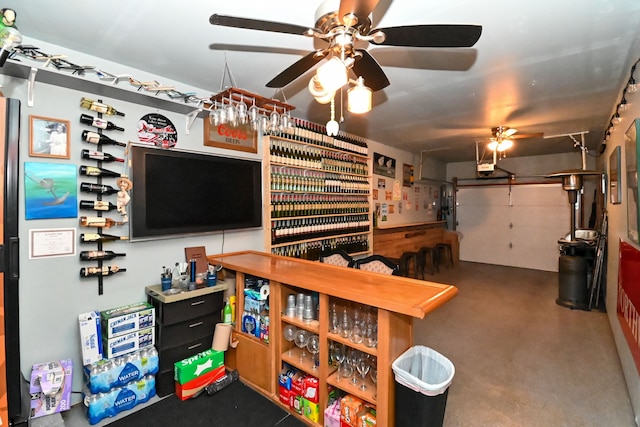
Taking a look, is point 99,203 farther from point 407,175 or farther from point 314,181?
point 407,175

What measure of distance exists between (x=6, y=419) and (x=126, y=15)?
7.36 feet

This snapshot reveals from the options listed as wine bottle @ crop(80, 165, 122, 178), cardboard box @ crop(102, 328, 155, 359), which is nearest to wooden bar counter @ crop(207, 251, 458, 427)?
cardboard box @ crop(102, 328, 155, 359)

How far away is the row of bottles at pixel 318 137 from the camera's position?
3611 millimetres

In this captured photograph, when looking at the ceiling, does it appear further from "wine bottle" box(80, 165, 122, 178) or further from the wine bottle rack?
"wine bottle" box(80, 165, 122, 178)

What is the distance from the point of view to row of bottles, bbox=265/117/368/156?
11.8 feet

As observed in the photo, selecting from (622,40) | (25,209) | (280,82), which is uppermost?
(622,40)

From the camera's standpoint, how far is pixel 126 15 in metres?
1.79

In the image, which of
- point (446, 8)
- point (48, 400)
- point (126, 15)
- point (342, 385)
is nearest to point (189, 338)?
point (48, 400)

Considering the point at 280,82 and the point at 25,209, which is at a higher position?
the point at 280,82

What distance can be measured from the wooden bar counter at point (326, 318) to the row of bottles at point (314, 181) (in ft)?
3.58

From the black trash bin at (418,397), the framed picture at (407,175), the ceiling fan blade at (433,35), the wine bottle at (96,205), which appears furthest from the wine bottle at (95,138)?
the framed picture at (407,175)

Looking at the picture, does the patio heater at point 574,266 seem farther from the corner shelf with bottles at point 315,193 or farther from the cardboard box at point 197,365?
the cardboard box at point 197,365

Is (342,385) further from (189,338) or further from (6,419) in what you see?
(6,419)

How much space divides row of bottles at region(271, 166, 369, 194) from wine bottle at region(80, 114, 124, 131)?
157 cm
